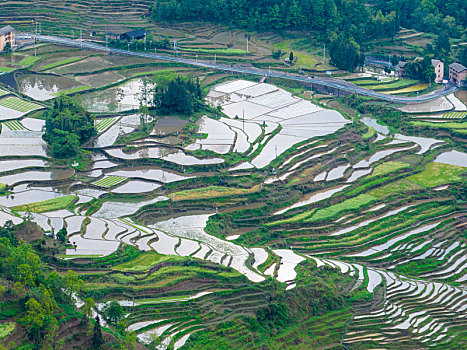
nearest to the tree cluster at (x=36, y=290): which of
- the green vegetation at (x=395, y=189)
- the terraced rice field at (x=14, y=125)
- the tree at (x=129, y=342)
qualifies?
the tree at (x=129, y=342)

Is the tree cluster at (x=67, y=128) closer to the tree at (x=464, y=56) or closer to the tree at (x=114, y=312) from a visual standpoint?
the tree at (x=114, y=312)

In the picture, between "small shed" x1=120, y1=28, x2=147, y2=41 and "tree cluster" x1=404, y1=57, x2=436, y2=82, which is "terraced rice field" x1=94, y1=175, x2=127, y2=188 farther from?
"tree cluster" x1=404, y1=57, x2=436, y2=82

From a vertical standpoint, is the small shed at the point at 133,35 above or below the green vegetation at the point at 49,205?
above

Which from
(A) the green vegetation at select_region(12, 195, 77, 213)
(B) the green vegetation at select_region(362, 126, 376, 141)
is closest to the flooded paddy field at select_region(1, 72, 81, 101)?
(A) the green vegetation at select_region(12, 195, 77, 213)

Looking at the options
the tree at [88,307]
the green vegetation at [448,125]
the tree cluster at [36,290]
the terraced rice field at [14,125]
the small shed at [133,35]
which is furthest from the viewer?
the small shed at [133,35]

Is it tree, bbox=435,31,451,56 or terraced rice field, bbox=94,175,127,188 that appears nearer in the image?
terraced rice field, bbox=94,175,127,188

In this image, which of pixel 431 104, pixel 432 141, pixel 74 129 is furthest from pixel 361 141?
pixel 74 129
